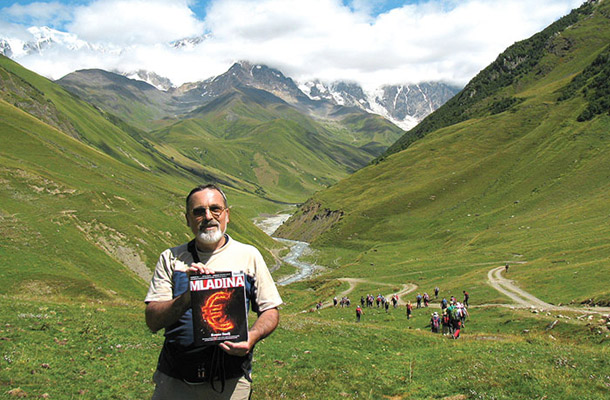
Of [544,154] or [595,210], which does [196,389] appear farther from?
[544,154]

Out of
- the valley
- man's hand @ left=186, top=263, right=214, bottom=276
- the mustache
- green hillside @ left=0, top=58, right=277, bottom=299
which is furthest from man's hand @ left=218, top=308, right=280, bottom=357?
green hillside @ left=0, top=58, right=277, bottom=299

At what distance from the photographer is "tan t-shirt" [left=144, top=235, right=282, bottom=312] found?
7.71m

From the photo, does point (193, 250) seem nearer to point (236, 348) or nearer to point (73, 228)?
point (236, 348)

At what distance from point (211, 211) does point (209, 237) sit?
0.59 meters

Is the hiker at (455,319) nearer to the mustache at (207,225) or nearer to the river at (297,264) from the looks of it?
the mustache at (207,225)

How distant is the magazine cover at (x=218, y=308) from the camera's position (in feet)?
23.0

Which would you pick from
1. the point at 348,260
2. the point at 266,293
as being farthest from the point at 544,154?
the point at 266,293

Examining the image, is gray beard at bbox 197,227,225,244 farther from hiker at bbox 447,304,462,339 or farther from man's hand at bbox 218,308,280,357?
hiker at bbox 447,304,462,339

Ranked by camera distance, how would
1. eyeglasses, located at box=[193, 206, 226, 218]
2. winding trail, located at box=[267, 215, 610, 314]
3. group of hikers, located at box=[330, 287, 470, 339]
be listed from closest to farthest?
1. eyeglasses, located at box=[193, 206, 226, 218]
2. group of hikers, located at box=[330, 287, 470, 339]
3. winding trail, located at box=[267, 215, 610, 314]

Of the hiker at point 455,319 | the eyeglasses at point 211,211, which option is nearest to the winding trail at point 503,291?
the hiker at point 455,319

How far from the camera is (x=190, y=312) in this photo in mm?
7324

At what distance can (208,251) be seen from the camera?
795cm

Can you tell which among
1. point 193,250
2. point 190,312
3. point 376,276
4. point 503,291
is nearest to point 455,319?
point 503,291

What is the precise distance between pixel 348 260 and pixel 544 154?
285 feet
